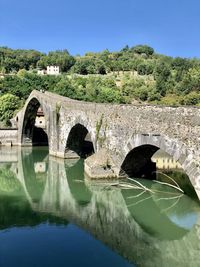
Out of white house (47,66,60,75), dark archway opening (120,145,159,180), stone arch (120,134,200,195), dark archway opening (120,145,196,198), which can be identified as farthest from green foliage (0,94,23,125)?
white house (47,66,60,75)

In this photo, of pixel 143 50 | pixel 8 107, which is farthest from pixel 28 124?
pixel 143 50

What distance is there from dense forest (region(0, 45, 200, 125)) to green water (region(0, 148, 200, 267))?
1135 inches

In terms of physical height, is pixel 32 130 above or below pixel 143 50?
below

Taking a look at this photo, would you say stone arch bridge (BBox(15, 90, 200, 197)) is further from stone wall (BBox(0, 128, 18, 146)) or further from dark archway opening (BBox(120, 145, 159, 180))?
stone wall (BBox(0, 128, 18, 146))

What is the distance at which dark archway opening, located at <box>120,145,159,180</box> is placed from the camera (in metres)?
20.8

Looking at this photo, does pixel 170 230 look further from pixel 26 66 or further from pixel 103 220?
pixel 26 66

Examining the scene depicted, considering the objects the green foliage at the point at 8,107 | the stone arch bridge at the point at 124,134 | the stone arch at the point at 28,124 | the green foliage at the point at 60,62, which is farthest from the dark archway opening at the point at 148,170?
the green foliage at the point at 60,62

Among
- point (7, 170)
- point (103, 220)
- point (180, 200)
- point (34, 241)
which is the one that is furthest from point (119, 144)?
point (7, 170)

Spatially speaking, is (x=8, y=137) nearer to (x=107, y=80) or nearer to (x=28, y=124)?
(x=28, y=124)

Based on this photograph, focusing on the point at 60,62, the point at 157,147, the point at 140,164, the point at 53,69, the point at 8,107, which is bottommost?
the point at 140,164

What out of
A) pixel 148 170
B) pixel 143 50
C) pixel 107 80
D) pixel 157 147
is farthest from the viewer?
pixel 143 50

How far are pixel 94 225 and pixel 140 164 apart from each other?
7.57 meters

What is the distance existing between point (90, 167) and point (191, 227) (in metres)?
8.29

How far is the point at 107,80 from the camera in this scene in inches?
3548
